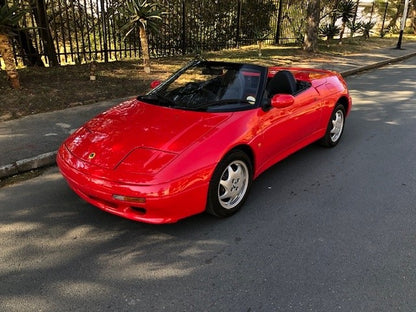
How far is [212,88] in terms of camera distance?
4254mm

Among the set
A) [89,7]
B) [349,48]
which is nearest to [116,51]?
[89,7]

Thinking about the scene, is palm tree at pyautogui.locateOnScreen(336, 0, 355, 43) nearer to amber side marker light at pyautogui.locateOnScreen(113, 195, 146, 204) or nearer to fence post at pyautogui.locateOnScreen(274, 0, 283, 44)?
fence post at pyautogui.locateOnScreen(274, 0, 283, 44)

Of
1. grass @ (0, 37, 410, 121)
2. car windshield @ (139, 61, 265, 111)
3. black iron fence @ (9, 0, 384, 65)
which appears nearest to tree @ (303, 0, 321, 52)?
black iron fence @ (9, 0, 384, 65)

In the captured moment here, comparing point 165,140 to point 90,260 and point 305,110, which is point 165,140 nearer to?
point 90,260

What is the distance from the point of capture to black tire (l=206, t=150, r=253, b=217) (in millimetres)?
3440

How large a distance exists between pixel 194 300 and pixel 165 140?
1427 mm

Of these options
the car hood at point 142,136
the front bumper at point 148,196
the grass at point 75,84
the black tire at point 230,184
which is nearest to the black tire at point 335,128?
the black tire at point 230,184

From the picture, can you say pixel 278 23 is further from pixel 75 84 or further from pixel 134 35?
pixel 75 84

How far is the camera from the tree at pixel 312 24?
1431 cm

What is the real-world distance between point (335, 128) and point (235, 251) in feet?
10.4

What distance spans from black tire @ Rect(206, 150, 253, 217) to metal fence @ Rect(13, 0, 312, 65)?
5791 millimetres

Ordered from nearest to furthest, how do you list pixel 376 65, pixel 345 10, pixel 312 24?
pixel 376 65
pixel 312 24
pixel 345 10

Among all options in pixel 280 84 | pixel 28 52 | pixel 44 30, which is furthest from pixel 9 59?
pixel 280 84

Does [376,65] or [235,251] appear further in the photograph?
[376,65]
